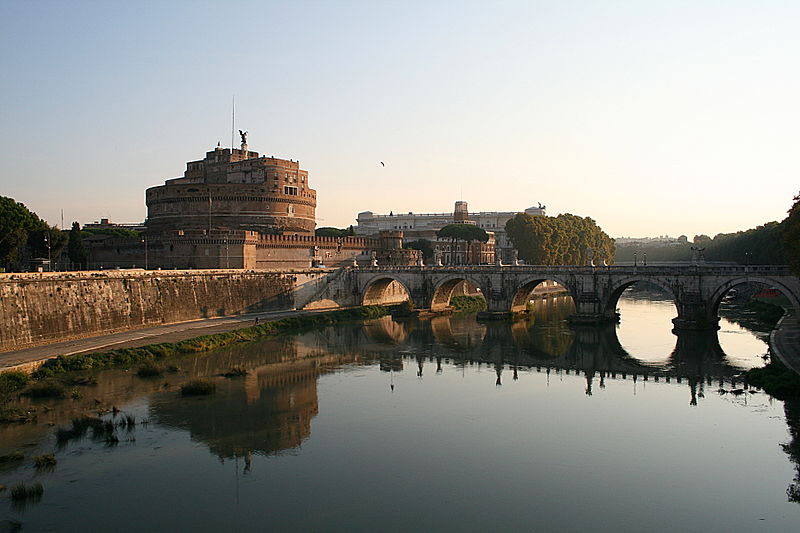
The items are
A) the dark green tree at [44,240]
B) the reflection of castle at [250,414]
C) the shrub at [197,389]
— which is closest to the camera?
the reflection of castle at [250,414]

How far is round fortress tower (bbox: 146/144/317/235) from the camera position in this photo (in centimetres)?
5859

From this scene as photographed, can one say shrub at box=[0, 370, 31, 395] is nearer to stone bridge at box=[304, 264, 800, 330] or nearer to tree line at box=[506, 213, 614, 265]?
stone bridge at box=[304, 264, 800, 330]

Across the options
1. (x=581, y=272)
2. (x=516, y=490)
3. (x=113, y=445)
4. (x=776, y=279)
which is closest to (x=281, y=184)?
(x=581, y=272)

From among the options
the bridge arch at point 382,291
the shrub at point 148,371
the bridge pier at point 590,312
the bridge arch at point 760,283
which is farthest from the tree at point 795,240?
the bridge arch at point 382,291

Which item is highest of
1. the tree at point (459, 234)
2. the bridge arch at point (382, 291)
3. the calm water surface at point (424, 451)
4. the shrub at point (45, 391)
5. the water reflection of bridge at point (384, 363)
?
the tree at point (459, 234)

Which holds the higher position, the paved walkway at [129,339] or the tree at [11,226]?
the tree at [11,226]

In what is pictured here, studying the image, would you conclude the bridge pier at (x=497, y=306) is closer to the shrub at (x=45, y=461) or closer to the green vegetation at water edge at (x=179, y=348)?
the green vegetation at water edge at (x=179, y=348)

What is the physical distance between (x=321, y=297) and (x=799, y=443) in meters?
37.6

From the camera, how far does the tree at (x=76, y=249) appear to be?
48.2 m

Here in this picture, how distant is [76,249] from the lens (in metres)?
48.2

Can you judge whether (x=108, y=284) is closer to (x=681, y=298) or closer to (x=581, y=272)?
(x=581, y=272)

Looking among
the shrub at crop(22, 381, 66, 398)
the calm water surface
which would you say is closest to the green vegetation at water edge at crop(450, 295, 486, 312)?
the calm water surface

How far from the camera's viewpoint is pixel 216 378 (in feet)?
89.2

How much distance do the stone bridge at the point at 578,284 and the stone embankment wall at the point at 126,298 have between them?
3259 millimetres
